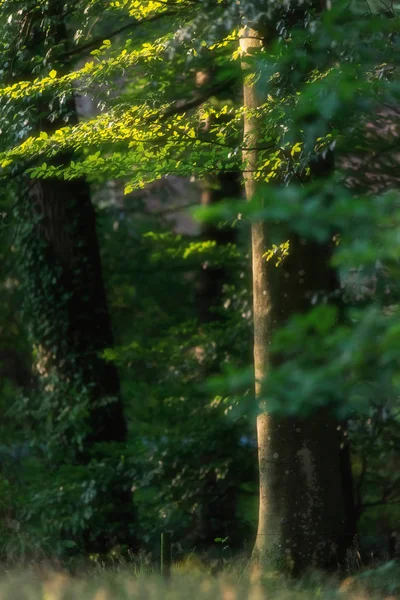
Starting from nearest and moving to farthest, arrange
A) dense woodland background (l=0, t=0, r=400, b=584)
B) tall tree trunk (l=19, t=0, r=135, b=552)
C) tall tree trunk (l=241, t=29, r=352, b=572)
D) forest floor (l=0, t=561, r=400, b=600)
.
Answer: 1. dense woodland background (l=0, t=0, r=400, b=584)
2. forest floor (l=0, t=561, r=400, b=600)
3. tall tree trunk (l=241, t=29, r=352, b=572)
4. tall tree trunk (l=19, t=0, r=135, b=552)

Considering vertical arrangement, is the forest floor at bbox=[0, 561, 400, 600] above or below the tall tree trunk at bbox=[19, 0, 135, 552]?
below

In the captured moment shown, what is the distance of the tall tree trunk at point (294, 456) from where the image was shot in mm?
8898

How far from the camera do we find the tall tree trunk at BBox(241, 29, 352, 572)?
890cm

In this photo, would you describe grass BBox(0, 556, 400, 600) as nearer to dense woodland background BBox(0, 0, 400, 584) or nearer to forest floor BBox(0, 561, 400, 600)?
forest floor BBox(0, 561, 400, 600)

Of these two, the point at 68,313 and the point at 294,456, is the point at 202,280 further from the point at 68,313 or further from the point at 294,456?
the point at 294,456

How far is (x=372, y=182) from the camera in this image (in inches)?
355

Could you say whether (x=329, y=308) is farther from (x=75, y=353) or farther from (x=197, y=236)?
(x=197, y=236)

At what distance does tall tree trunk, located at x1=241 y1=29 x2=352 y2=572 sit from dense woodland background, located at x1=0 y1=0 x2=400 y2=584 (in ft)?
0.07

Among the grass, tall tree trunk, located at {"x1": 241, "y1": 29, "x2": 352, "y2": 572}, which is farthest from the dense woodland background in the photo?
the grass

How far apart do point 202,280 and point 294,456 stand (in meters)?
7.16

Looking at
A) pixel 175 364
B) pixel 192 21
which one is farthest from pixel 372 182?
pixel 175 364

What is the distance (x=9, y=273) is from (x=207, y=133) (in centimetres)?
852

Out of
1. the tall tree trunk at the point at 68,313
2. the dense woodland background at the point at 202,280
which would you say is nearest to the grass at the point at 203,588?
the dense woodland background at the point at 202,280

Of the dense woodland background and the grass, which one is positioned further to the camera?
the grass
